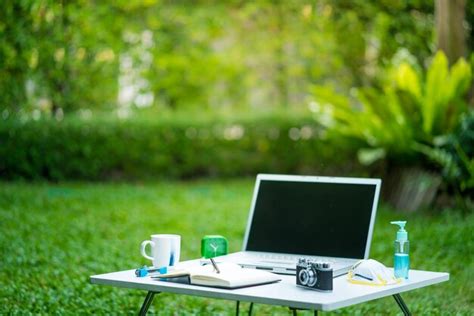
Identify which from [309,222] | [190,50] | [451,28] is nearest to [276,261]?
[309,222]

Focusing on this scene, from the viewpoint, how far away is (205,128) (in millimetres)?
14328

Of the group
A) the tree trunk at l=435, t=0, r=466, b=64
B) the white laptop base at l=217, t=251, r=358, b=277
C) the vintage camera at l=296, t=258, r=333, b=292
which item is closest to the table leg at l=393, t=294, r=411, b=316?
the white laptop base at l=217, t=251, r=358, b=277

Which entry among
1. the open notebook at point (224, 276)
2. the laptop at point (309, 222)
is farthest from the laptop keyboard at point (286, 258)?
the open notebook at point (224, 276)

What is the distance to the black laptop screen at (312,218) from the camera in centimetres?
391

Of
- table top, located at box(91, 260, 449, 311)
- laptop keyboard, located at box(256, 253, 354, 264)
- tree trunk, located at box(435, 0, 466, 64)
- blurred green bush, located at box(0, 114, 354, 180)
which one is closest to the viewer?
table top, located at box(91, 260, 449, 311)

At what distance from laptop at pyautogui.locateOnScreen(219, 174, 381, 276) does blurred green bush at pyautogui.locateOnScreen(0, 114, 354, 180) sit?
896 centimetres

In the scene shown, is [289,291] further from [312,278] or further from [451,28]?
[451,28]

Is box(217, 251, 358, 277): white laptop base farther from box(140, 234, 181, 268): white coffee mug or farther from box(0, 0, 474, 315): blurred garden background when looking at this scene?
box(0, 0, 474, 315): blurred garden background

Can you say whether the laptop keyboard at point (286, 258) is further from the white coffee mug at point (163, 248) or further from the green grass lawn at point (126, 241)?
the green grass lawn at point (126, 241)

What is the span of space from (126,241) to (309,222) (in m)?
4.45

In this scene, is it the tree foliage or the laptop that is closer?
the laptop

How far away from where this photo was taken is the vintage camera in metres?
3.24

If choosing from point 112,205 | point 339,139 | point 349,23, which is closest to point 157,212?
point 112,205

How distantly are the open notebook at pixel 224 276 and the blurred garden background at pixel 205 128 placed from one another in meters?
2.05
